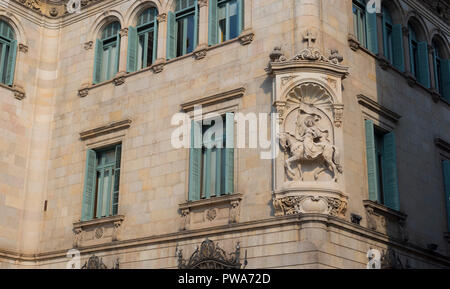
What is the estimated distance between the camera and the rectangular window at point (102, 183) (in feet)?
82.3

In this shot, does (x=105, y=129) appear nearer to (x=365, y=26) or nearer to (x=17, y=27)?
(x=17, y=27)

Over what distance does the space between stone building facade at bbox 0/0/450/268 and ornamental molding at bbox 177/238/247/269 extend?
0.06 meters

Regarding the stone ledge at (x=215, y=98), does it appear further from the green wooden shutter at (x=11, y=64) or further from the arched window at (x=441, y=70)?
the arched window at (x=441, y=70)

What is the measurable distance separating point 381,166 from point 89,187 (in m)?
9.82

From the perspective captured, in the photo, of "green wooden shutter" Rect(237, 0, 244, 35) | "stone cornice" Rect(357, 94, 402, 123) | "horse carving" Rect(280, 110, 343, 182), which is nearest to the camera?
"horse carving" Rect(280, 110, 343, 182)

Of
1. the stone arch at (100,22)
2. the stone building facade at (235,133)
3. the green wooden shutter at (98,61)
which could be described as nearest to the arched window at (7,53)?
the stone building facade at (235,133)

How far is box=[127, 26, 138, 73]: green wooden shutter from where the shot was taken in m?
26.2

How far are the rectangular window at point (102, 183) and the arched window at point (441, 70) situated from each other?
12.4 m

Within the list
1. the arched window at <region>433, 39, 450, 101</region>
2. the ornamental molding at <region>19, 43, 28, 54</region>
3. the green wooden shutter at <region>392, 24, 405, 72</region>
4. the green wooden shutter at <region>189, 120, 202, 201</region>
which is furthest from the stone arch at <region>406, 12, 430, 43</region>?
the ornamental molding at <region>19, 43, 28, 54</region>

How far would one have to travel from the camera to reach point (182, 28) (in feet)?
83.9

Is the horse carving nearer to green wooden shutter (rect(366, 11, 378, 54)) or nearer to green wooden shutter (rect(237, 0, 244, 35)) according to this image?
green wooden shutter (rect(237, 0, 244, 35))
